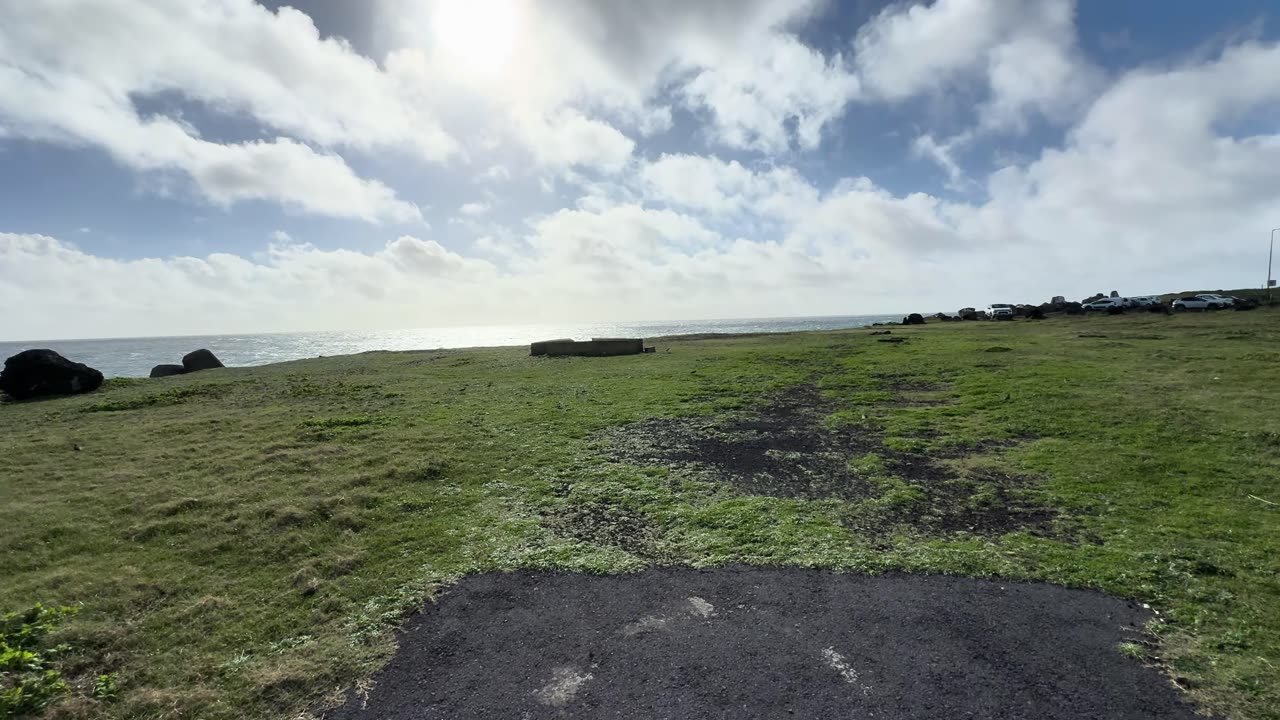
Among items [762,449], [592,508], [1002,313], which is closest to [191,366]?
Answer: [592,508]

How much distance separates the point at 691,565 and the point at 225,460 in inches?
498

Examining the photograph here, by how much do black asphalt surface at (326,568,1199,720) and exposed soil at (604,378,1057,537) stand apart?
244 centimetres

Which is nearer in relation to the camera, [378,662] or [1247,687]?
[1247,687]

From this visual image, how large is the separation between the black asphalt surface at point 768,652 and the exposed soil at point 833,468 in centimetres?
244

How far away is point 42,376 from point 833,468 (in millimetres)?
37260

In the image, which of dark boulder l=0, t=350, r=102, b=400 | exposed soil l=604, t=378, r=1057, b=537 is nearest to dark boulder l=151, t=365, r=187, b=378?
dark boulder l=0, t=350, r=102, b=400

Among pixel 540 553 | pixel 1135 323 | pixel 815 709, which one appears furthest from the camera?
pixel 1135 323

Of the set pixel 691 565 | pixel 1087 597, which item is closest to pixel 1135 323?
pixel 1087 597

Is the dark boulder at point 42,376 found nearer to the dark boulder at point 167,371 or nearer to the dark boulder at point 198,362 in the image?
the dark boulder at point 167,371

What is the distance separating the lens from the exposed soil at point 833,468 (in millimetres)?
9352

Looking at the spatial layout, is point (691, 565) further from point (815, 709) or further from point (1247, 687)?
point (1247, 687)

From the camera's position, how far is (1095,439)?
1308cm

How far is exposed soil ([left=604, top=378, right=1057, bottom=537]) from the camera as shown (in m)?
9.35

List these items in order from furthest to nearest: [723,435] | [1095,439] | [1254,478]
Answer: [723,435] → [1095,439] → [1254,478]
